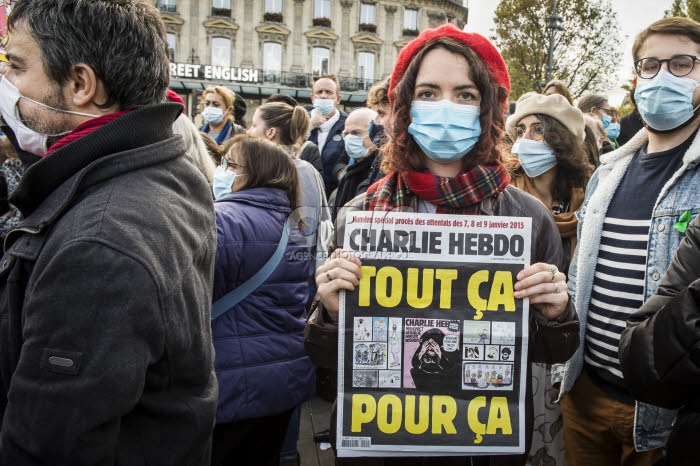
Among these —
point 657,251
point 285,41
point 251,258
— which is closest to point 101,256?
point 251,258

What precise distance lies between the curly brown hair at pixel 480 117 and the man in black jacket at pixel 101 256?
0.69 meters

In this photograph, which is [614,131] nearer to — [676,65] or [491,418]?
[676,65]

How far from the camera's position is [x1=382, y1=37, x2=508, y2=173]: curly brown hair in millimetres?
1766

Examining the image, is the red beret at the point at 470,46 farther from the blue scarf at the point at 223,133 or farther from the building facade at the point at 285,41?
the building facade at the point at 285,41

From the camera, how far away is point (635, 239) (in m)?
2.16

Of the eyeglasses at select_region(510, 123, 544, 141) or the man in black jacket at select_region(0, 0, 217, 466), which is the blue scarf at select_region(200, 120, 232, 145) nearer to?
the eyeglasses at select_region(510, 123, 544, 141)

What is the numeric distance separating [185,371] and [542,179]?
8.08ft

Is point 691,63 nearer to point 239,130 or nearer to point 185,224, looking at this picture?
point 185,224

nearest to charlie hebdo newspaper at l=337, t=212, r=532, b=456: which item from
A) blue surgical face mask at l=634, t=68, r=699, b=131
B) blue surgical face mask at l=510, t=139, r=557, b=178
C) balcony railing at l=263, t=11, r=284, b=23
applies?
blue surgical face mask at l=634, t=68, r=699, b=131

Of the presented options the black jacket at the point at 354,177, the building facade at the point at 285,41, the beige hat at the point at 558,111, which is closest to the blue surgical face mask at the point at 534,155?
the beige hat at the point at 558,111

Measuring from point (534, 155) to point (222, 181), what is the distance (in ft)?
5.98

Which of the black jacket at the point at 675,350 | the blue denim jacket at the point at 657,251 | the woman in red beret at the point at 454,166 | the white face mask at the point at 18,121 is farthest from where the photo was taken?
the blue denim jacket at the point at 657,251

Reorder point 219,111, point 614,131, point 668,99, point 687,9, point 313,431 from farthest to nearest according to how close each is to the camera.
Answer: point 687,9 < point 614,131 < point 219,111 < point 313,431 < point 668,99

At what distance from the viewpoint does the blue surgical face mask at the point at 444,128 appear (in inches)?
69.4
